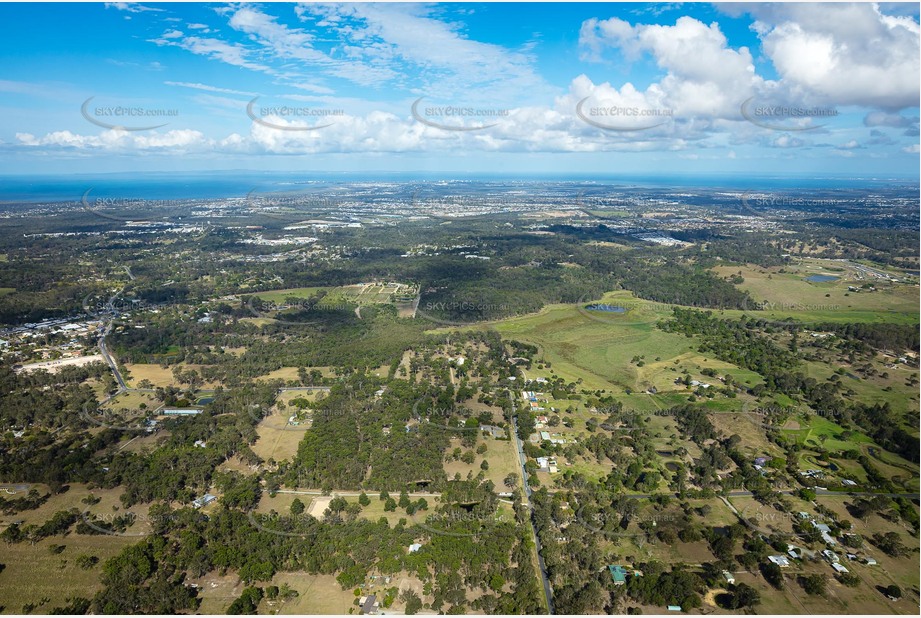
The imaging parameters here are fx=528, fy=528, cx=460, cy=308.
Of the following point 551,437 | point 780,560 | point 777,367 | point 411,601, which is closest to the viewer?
point 411,601

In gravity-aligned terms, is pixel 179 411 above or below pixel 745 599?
above

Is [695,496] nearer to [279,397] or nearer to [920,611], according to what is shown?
[920,611]

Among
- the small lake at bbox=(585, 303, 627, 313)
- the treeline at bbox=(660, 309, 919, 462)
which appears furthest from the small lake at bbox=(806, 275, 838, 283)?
the small lake at bbox=(585, 303, 627, 313)

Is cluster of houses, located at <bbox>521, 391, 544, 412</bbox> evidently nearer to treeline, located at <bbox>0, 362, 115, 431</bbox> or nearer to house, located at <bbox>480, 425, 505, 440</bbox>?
house, located at <bbox>480, 425, 505, 440</bbox>

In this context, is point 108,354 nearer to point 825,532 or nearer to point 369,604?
point 369,604

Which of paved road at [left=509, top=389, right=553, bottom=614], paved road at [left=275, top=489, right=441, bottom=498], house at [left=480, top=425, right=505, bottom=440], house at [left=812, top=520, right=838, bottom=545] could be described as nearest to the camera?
paved road at [left=509, top=389, right=553, bottom=614]

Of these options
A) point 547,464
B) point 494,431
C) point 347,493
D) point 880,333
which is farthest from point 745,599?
point 880,333

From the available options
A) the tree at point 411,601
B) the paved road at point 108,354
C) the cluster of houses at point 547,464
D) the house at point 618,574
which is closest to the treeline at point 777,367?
the cluster of houses at point 547,464

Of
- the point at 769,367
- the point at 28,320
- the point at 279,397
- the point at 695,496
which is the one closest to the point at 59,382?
the point at 279,397
